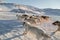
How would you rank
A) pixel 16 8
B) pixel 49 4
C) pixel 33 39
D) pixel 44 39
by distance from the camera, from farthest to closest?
pixel 49 4
pixel 16 8
pixel 33 39
pixel 44 39

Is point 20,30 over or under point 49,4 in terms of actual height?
over

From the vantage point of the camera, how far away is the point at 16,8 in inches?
623

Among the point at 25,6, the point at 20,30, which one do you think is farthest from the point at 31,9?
the point at 20,30

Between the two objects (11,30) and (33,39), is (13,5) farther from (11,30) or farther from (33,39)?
(33,39)

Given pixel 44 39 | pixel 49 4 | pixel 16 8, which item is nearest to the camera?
pixel 44 39

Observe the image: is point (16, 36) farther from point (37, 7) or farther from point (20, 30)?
point (37, 7)

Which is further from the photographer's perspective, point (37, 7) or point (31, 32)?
point (37, 7)

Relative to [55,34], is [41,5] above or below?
below

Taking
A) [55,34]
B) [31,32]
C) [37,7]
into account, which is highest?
[31,32]

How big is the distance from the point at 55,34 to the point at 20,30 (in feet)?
4.38

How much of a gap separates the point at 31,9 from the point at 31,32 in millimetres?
10367

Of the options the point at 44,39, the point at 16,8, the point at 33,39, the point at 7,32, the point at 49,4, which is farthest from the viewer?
the point at 49,4

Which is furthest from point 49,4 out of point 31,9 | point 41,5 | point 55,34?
point 55,34

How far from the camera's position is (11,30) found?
718cm
